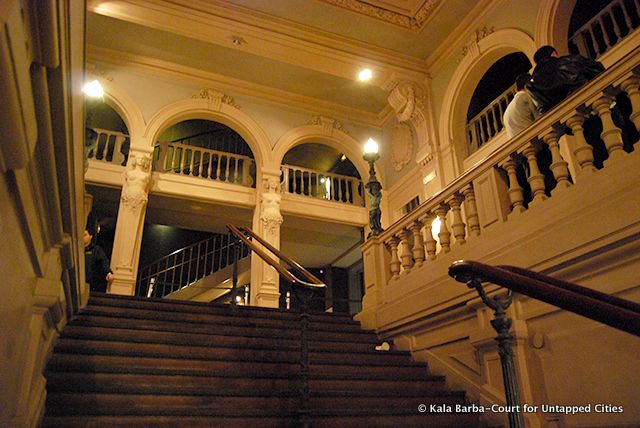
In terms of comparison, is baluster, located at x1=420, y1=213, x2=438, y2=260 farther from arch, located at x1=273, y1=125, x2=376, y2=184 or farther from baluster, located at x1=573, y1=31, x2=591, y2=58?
arch, located at x1=273, y1=125, x2=376, y2=184

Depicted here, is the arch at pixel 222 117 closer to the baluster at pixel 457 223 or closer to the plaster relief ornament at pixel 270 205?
the plaster relief ornament at pixel 270 205

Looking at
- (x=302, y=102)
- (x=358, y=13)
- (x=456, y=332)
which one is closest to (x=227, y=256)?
(x=302, y=102)

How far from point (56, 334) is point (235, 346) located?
1.47 meters

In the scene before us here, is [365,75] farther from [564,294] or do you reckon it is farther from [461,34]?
[564,294]

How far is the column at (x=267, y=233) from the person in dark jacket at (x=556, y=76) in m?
6.30

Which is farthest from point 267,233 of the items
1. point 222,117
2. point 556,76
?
point 556,76

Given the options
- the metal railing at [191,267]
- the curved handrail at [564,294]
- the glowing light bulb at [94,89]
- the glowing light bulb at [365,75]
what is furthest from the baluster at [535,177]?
the metal railing at [191,267]

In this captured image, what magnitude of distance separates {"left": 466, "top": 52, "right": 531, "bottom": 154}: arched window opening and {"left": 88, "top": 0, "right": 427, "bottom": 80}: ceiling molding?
52.3 inches

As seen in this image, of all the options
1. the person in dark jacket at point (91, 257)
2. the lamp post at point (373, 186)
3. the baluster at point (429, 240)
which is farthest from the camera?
the lamp post at point (373, 186)

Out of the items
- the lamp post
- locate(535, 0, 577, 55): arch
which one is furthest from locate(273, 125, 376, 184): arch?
the lamp post

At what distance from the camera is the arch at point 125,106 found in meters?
9.32

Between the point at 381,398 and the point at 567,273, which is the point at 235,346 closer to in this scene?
the point at 381,398

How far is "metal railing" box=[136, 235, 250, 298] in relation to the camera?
A: 11316 mm

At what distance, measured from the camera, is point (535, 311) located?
3428 millimetres
